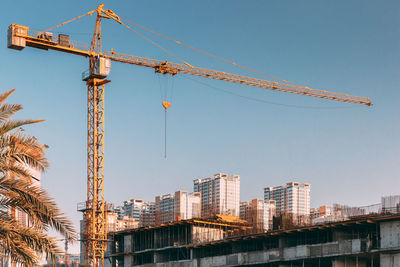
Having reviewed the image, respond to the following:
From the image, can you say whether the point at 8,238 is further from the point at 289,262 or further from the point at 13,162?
the point at 289,262

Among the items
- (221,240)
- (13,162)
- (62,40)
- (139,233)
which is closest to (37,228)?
(13,162)

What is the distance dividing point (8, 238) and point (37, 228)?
996 mm

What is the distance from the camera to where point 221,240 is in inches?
3597

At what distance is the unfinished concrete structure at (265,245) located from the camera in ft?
237

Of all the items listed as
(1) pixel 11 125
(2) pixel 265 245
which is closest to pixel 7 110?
(1) pixel 11 125

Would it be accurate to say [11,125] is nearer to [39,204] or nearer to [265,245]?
[39,204]

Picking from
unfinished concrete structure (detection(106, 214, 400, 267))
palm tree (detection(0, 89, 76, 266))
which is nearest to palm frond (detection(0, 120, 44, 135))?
palm tree (detection(0, 89, 76, 266))

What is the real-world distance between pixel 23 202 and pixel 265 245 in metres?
69.3

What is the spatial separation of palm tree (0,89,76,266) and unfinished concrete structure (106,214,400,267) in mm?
55268

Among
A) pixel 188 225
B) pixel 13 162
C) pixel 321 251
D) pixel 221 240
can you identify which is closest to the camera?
pixel 13 162

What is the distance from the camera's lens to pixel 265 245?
285 ft

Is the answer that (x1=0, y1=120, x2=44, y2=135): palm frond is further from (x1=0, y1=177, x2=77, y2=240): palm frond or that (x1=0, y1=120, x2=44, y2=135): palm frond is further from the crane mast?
the crane mast

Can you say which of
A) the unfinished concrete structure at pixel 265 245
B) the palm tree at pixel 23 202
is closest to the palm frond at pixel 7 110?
the palm tree at pixel 23 202

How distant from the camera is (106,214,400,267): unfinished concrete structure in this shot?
7219 centimetres
